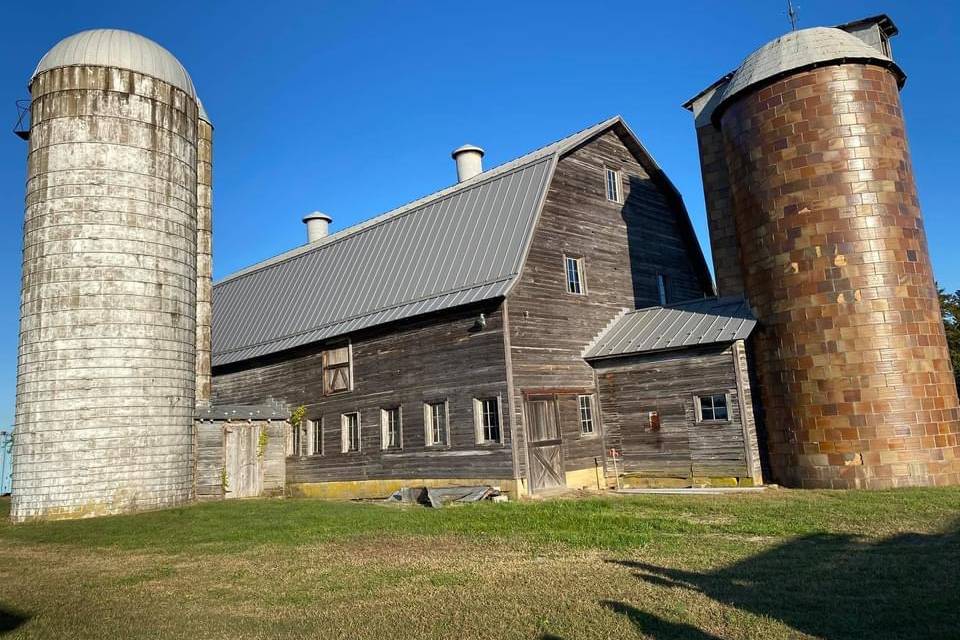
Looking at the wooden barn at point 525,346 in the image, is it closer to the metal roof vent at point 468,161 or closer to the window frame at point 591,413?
the window frame at point 591,413

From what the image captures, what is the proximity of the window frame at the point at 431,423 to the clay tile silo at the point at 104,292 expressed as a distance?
736 cm

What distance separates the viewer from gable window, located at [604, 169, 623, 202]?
22.1 m

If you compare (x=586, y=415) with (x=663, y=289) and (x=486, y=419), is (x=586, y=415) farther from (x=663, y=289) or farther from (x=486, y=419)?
(x=663, y=289)

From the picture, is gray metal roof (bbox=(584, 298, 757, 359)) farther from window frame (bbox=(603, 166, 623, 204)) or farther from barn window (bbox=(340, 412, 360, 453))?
barn window (bbox=(340, 412, 360, 453))

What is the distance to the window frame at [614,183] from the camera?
21.9m

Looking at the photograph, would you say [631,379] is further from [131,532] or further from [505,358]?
[131,532]

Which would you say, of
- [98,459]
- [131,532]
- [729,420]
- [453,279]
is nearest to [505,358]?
[453,279]

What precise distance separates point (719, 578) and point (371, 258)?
1774cm

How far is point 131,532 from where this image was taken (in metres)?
14.7

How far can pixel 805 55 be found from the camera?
16484 millimetres

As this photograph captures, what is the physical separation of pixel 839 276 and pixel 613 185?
8.46 meters

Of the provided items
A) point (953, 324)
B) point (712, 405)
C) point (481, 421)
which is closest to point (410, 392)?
point (481, 421)

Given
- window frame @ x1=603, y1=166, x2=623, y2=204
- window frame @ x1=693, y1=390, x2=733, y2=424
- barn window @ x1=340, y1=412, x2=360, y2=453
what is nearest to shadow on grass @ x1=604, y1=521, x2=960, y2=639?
window frame @ x1=693, y1=390, x2=733, y2=424

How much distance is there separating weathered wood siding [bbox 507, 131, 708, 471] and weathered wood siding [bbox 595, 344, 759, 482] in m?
0.76
